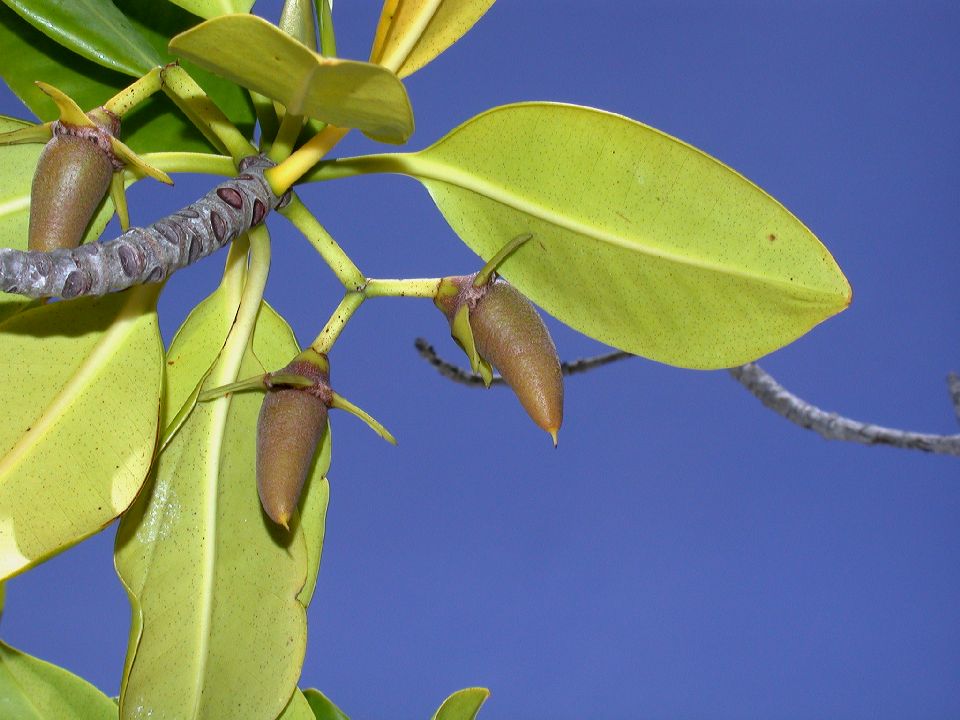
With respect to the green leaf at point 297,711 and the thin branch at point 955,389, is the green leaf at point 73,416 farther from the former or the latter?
the thin branch at point 955,389

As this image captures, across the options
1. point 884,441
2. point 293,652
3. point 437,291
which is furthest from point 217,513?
point 884,441

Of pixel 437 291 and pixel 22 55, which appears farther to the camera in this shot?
pixel 22 55

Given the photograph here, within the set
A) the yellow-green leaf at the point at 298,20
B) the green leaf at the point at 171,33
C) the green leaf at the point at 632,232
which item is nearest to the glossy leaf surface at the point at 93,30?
the green leaf at the point at 171,33

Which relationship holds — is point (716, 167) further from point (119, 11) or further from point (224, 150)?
point (119, 11)

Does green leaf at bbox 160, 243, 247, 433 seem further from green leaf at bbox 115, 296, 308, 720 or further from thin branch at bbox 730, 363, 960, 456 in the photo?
thin branch at bbox 730, 363, 960, 456

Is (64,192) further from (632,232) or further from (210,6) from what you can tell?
(632,232)

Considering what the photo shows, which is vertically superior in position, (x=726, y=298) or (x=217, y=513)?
(x=726, y=298)

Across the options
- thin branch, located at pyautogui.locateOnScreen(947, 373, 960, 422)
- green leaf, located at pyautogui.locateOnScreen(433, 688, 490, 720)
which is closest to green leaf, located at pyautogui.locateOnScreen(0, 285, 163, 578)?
green leaf, located at pyautogui.locateOnScreen(433, 688, 490, 720)
